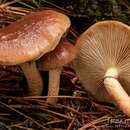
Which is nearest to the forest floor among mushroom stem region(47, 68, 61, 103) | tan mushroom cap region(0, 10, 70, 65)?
mushroom stem region(47, 68, 61, 103)

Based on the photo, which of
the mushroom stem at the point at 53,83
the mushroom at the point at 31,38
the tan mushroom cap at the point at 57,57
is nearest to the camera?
the mushroom at the point at 31,38

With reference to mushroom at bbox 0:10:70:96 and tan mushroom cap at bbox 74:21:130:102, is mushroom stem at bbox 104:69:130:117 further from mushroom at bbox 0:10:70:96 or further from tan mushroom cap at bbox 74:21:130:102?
mushroom at bbox 0:10:70:96

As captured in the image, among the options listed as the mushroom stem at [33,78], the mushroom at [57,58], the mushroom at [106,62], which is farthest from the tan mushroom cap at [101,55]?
the mushroom stem at [33,78]

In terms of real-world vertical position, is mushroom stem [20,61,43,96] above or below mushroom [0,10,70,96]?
below

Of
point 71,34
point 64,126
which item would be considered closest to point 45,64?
point 64,126

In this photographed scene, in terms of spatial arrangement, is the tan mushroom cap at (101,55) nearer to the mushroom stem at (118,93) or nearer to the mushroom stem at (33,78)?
the mushroom stem at (118,93)

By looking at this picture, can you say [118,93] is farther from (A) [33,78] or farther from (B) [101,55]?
(A) [33,78]
